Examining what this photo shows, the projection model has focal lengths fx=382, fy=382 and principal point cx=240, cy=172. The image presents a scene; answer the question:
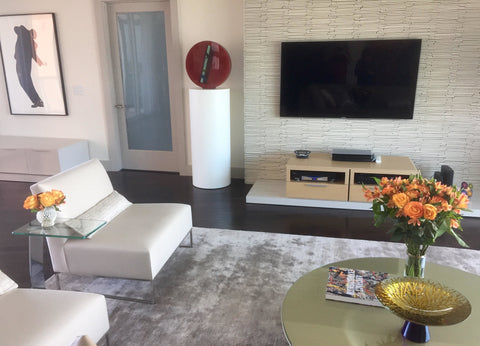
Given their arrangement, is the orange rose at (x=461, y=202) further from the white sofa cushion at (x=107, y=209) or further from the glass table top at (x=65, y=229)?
the white sofa cushion at (x=107, y=209)

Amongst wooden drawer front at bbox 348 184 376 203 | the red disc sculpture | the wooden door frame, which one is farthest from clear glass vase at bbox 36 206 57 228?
the wooden door frame

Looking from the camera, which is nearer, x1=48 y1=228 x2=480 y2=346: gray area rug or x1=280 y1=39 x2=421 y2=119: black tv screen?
x1=48 y1=228 x2=480 y2=346: gray area rug

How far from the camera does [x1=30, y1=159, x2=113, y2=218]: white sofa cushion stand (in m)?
2.49

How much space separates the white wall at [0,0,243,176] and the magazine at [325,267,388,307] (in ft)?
10.1

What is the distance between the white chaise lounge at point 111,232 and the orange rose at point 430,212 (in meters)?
1.53

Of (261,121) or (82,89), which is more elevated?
(82,89)

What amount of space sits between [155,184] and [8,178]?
6.69ft

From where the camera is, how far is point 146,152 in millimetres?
5348

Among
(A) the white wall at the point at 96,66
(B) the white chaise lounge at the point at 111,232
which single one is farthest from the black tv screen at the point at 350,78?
(B) the white chaise lounge at the point at 111,232

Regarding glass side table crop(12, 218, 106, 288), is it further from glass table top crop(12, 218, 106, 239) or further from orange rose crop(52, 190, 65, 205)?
orange rose crop(52, 190, 65, 205)

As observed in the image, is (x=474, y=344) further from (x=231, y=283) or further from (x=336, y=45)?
(x=336, y=45)

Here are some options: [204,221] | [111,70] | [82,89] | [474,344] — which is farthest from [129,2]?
[474,344]

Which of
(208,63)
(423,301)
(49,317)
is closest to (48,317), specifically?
(49,317)

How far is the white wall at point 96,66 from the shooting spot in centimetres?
455
